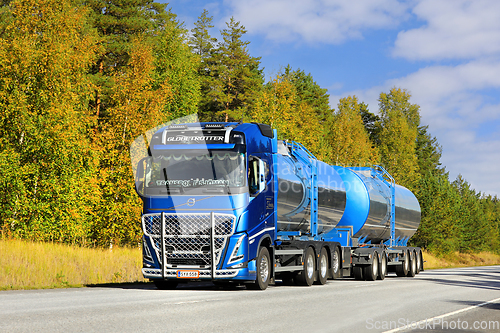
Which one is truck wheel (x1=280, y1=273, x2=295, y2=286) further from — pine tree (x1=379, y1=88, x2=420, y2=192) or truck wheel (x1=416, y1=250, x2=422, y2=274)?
pine tree (x1=379, y1=88, x2=420, y2=192)

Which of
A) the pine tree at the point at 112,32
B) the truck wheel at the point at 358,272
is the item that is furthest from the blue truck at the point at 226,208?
the pine tree at the point at 112,32

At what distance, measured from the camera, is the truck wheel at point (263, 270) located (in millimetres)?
13844

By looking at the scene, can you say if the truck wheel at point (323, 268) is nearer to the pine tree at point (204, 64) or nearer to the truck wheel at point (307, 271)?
the truck wheel at point (307, 271)

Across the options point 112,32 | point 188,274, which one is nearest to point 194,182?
point 188,274

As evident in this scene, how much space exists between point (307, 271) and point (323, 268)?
4.76 feet

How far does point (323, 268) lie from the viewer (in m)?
18.1

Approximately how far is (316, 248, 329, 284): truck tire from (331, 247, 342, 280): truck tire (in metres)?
0.60

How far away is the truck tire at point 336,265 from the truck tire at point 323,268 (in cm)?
60

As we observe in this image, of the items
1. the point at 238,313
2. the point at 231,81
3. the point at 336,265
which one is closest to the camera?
the point at 238,313

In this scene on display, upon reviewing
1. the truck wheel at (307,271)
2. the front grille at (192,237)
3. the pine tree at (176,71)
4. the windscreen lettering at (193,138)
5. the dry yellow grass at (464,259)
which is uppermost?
the pine tree at (176,71)

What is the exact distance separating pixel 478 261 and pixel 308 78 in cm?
3388

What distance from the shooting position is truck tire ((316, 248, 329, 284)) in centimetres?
1767

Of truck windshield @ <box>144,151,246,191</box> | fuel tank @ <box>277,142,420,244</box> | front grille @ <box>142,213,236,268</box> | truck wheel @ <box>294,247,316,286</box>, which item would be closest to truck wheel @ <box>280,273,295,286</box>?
truck wheel @ <box>294,247,316,286</box>

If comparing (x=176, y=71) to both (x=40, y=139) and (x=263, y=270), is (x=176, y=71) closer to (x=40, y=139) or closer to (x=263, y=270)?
(x=40, y=139)
